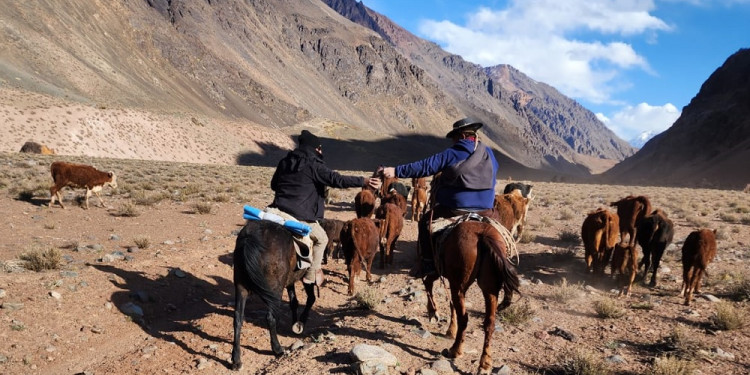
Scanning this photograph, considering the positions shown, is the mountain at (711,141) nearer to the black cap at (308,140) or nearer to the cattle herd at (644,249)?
the cattle herd at (644,249)

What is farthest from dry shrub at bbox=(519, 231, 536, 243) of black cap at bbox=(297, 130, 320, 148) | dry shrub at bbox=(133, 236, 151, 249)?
dry shrub at bbox=(133, 236, 151, 249)

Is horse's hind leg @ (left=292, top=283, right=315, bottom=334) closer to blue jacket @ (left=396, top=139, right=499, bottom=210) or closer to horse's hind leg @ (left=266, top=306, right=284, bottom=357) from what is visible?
horse's hind leg @ (left=266, top=306, right=284, bottom=357)

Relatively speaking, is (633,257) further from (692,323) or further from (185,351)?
(185,351)

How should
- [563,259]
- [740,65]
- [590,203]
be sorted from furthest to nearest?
1. [740,65]
2. [590,203]
3. [563,259]

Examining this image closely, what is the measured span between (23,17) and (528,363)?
75.8 meters

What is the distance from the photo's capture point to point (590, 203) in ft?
75.4

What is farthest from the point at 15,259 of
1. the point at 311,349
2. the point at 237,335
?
the point at 311,349

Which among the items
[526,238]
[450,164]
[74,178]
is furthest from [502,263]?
[74,178]

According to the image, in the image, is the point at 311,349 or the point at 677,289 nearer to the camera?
the point at 311,349

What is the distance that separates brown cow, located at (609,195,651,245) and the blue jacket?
Result: 739cm

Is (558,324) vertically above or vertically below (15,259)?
above

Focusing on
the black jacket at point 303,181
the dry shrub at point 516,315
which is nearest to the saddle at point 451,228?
the black jacket at point 303,181

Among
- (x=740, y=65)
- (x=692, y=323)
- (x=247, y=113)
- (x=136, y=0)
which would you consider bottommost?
(x=692, y=323)

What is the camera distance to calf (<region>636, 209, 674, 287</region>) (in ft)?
28.7
